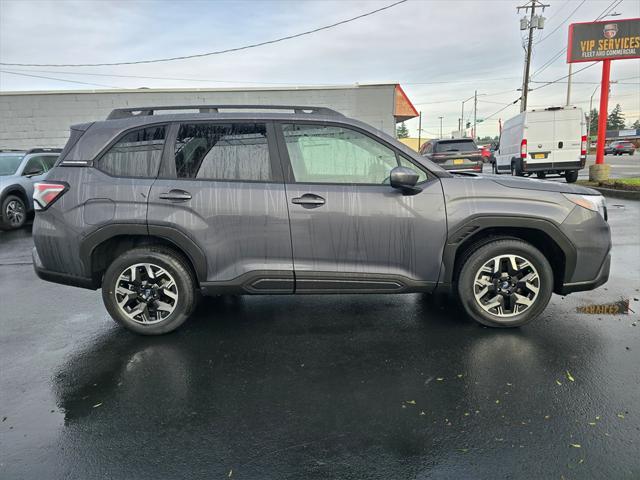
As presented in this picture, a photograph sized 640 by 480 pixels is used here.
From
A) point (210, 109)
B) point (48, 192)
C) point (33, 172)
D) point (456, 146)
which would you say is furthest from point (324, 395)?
point (456, 146)

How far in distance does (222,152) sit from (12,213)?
841cm

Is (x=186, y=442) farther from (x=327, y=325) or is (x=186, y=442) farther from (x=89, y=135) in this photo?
(x=89, y=135)

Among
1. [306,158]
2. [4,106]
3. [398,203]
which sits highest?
[4,106]

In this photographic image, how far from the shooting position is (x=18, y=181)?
389 inches

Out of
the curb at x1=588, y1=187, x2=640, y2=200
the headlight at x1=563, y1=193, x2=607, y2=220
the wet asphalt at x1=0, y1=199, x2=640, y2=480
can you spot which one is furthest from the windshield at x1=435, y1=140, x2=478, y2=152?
the headlight at x1=563, y1=193, x2=607, y2=220

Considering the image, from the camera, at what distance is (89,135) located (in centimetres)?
381

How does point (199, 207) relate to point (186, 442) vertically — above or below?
above

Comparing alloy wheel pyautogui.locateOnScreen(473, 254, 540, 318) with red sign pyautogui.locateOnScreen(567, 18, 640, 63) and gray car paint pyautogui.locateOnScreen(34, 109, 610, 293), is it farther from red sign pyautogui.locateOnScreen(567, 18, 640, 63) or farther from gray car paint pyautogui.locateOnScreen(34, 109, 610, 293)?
red sign pyautogui.locateOnScreen(567, 18, 640, 63)

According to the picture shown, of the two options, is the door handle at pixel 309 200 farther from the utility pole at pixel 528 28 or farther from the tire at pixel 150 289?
the utility pole at pixel 528 28

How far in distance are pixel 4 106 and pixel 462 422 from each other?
2170 centimetres

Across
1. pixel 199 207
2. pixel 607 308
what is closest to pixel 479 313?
pixel 607 308

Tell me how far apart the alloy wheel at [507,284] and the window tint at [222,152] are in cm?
199

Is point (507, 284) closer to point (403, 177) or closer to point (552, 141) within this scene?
point (403, 177)

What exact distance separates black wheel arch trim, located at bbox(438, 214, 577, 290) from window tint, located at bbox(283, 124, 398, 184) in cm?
77
